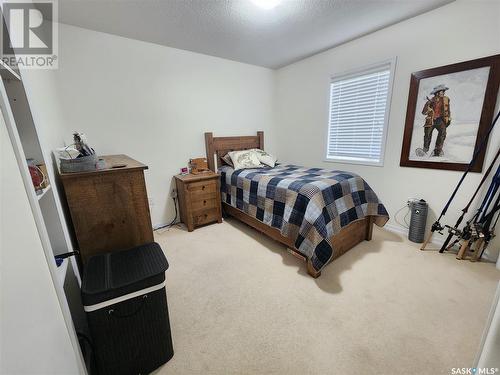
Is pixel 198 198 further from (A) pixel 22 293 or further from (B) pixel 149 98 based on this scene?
(A) pixel 22 293

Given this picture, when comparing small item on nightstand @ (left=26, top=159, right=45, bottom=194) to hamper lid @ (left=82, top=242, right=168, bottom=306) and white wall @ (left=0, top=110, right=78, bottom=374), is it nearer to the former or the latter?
white wall @ (left=0, top=110, right=78, bottom=374)

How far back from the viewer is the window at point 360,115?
A: 256 cm

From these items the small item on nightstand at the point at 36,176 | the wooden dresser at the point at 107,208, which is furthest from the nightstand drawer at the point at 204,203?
the small item on nightstand at the point at 36,176

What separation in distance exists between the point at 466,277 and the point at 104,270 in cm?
270

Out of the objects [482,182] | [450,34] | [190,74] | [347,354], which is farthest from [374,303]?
[190,74]

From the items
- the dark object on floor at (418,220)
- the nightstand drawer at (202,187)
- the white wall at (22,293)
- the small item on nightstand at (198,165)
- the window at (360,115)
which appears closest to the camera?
the white wall at (22,293)

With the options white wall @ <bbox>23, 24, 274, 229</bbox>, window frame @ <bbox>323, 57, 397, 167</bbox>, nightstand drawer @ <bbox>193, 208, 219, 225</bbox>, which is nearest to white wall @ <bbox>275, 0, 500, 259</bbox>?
window frame @ <bbox>323, 57, 397, 167</bbox>

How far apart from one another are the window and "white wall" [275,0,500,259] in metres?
0.09

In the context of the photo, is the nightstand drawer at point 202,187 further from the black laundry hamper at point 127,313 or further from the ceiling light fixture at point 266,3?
the ceiling light fixture at point 266,3

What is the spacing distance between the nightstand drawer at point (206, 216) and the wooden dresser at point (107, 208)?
4.28 ft

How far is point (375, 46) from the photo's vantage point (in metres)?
2.49

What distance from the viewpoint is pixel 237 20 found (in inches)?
83.0

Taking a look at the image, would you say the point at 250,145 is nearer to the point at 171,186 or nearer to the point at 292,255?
the point at 171,186

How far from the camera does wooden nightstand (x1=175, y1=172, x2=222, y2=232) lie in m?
2.69
